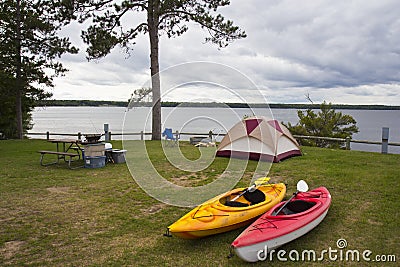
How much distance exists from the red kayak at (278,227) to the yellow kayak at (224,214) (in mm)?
230

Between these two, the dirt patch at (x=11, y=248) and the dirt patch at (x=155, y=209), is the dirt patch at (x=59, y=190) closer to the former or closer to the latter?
the dirt patch at (x=155, y=209)

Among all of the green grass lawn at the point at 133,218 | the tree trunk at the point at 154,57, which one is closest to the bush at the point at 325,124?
the tree trunk at the point at 154,57

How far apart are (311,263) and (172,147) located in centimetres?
883

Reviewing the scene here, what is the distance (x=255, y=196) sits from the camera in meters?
4.76

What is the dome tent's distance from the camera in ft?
28.3

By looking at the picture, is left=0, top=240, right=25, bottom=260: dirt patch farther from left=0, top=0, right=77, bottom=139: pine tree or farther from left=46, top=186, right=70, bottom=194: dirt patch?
left=0, top=0, right=77, bottom=139: pine tree

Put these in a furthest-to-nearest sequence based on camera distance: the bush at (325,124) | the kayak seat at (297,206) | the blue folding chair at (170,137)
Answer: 1. the bush at (325,124)
2. the blue folding chair at (170,137)
3. the kayak seat at (297,206)

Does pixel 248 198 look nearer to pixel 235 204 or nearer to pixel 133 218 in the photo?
pixel 235 204

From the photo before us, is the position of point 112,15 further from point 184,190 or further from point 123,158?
point 184,190

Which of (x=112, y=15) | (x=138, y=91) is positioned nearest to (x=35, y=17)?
(x=112, y=15)

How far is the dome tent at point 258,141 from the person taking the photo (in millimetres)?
8617

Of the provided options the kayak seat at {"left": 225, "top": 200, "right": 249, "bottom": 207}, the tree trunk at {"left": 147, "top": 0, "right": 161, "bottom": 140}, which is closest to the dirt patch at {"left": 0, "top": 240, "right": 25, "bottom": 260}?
the kayak seat at {"left": 225, "top": 200, "right": 249, "bottom": 207}

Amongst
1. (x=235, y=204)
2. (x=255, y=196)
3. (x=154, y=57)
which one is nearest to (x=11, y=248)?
(x=235, y=204)

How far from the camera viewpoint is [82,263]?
3451 mm
